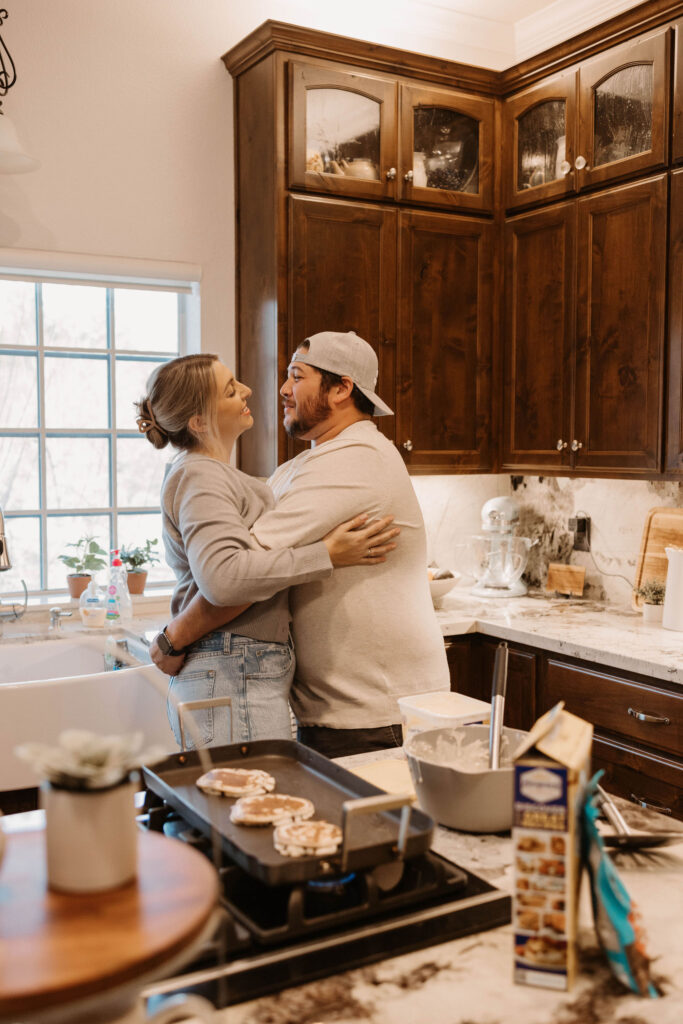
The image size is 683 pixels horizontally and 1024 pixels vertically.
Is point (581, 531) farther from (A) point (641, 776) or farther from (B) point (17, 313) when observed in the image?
(B) point (17, 313)

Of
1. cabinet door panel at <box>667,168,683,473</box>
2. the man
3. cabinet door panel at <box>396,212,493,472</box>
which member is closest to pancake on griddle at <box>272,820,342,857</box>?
the man

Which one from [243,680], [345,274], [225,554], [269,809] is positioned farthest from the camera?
[345,274]

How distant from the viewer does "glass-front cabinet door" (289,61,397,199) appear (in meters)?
3.07

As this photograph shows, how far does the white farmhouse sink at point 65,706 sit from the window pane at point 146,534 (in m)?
0.57

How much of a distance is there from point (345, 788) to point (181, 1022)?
17.7 inches

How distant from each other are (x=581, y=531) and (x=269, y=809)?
2.63 metres

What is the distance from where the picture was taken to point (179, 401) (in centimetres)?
202

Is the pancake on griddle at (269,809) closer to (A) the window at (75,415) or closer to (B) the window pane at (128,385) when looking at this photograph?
(A) the window at (75,415)

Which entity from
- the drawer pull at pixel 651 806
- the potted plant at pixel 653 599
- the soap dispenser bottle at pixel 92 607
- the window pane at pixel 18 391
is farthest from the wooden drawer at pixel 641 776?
the window pane at pixel 18 391

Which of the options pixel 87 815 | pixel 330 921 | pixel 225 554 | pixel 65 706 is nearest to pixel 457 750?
pixel 330 921

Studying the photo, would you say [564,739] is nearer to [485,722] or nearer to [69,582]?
[485,722]

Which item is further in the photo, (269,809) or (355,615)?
(355,615)

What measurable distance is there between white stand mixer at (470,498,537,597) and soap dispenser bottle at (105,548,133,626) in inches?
50.7

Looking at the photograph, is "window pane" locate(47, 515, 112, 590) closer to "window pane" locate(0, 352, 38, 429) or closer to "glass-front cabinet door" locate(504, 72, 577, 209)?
"window pane" locate(0, 352, 38, 429)
